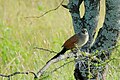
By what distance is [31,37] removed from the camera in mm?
6984

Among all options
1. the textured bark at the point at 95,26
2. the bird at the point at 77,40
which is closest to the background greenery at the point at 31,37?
the textured bark at the point at 95,26

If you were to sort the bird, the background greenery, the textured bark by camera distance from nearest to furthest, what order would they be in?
1. the textured bark
2. the bird
3. the background greenery

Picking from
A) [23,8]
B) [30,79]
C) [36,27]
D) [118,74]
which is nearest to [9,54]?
[30,79]

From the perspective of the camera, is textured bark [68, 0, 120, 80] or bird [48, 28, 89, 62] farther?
bird [48, 28, 89, 62]

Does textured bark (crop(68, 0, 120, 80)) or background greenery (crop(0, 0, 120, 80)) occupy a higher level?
textured bark (crop(68, 0, 120, 80))

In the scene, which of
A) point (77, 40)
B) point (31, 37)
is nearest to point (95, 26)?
point (77, 40)

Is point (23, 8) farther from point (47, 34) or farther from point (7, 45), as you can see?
point (7, 45)

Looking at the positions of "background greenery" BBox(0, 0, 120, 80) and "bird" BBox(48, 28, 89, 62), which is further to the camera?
"background greenery" BBox(0, 0, 120, 80)

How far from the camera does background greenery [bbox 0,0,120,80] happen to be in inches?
197

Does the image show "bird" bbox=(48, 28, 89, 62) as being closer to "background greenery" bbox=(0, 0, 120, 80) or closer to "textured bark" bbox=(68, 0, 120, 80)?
"textured bark" bbox=(68, 0, 120, 80)

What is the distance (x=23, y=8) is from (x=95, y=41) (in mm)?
4846

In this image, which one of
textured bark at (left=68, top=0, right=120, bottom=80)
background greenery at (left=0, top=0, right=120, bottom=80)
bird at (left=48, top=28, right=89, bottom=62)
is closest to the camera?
textured bark at (left=68, top=0, right=120, bottom=80)

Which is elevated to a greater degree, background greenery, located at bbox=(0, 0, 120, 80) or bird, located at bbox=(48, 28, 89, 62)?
bird, located at bbox=(48, 28, 89, 62)

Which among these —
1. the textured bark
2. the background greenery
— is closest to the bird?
the textured bark
